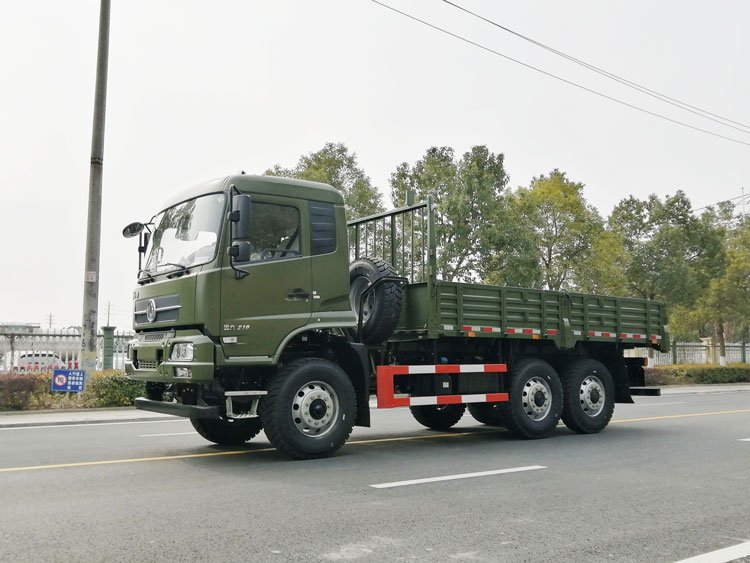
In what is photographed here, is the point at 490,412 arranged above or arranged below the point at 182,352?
below

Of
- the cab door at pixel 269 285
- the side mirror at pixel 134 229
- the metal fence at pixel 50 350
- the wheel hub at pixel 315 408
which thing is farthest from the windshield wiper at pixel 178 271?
the metal fence at pixel 50 350

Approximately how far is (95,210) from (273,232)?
9.62 meters

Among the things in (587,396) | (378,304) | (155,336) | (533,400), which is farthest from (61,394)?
(587,396)

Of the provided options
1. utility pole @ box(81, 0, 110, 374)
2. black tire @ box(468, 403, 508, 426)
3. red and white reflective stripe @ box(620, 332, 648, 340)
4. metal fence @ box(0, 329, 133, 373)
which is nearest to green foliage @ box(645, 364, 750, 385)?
red and white reflective stripe @ box(620, 332, 648, 340)

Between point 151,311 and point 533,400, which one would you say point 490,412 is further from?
point 151,311

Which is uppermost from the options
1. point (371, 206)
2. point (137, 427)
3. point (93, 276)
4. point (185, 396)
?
point (371, 206)

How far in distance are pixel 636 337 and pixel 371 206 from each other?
2170cm

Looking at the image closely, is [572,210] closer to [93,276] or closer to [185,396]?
[93,276]

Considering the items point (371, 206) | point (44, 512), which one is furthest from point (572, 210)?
point (44, 512)

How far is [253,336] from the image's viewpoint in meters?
8.16

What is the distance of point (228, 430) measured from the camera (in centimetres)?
973

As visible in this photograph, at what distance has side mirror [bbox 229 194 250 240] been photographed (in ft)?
25.8

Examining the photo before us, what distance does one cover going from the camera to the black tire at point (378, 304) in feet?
31.3

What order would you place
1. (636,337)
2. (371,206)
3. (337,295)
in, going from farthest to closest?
(371,206)
(636,337)
(337,295)
